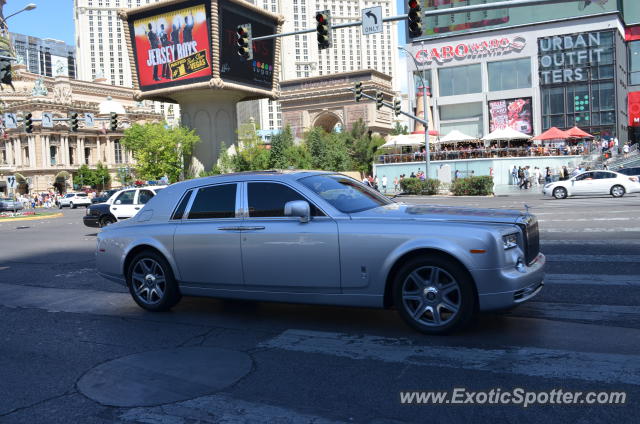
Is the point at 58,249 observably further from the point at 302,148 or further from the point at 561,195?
the point at 302,148

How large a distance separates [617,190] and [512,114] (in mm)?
37675

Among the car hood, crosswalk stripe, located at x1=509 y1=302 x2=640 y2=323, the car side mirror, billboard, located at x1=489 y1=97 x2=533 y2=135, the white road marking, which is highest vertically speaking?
billboard, located at x1=489 y1=97 x2=533 y2=135

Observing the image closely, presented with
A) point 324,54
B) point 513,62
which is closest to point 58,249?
point 513,62

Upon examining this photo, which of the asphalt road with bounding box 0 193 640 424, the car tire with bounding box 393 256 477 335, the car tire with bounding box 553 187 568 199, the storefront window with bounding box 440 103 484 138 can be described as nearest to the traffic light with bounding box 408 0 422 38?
the asphalt road with bounding box 0 193 640 424

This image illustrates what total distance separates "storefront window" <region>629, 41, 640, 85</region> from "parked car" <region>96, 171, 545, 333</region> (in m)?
70.1

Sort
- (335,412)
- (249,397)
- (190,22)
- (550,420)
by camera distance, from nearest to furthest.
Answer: (550,420)
(335,412)
(249,397)
(190,22)

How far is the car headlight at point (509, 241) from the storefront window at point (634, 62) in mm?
70819

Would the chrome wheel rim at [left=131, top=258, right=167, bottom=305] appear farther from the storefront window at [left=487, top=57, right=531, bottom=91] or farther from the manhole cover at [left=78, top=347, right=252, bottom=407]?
the storefront window at [left=487, top=57, right=531, bottom=91]

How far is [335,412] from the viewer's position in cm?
378

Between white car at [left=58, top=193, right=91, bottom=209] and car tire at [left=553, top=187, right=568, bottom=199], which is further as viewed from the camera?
white car at [left=58, top=193, right=91, bottom=209]

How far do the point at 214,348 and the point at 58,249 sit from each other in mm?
11548

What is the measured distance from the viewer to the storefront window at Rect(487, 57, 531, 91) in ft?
200

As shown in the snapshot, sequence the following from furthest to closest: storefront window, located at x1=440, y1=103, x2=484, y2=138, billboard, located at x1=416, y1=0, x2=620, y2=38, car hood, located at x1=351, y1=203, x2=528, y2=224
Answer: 1. storefront window, located at x1=440, y1=103, x2=484, y2=138
2. billboard, located at x1=416, y1=0, x2=620, y2=38
3. car hood, located at x1=351, y1=203, x2=528, y2=224

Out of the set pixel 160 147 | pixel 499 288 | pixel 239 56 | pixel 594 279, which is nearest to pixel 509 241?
pixel 499 288
